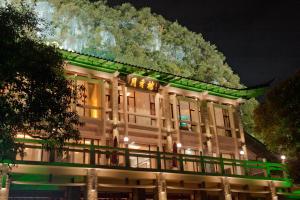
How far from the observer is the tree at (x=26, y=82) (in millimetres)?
10852

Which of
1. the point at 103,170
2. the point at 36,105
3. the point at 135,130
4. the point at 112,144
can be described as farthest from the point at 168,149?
the point at 36,105

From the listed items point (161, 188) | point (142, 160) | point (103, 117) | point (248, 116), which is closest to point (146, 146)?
point (142, 160)

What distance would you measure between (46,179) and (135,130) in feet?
24.4

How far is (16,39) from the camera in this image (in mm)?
11445

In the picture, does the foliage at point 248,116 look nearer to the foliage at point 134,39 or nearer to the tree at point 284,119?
the foliage at point 134,39

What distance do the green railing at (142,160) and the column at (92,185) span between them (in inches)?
14.1

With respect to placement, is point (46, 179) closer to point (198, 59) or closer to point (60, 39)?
point (60, 39)

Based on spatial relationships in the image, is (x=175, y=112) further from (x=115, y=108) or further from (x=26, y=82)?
(x=26, y=82)

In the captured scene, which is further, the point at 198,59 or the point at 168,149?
the point at 198,59

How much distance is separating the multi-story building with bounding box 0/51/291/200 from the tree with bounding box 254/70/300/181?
1.46 meters

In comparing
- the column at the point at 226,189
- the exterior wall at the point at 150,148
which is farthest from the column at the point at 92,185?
the column at the point at 226,189

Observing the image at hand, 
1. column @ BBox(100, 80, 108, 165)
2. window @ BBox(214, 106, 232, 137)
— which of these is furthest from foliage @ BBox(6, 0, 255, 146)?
column @ BBox(100, 80, 108, 165)

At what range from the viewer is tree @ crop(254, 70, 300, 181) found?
2205cm

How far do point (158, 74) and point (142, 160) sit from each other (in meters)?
5.82
